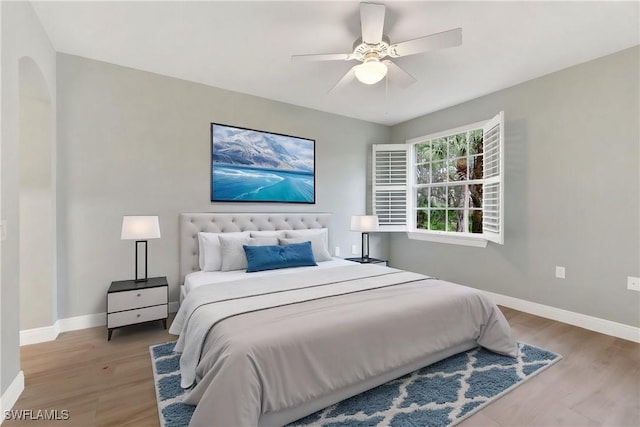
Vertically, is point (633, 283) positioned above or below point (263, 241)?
below

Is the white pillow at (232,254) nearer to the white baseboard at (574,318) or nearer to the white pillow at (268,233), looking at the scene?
the white pillow at (268,233)

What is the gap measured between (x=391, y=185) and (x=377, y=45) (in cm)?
297

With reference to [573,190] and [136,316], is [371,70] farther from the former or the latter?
[136,316]

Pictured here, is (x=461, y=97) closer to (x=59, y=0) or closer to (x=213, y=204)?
(x=213, y=204)

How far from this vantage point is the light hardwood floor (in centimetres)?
177

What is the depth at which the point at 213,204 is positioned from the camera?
12.2ft

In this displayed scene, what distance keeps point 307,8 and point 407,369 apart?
2.74 metres

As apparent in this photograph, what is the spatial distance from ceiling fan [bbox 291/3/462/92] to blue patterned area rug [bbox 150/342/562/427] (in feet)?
7.41

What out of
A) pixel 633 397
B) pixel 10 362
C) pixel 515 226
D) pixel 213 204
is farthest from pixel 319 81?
pixel 633 397

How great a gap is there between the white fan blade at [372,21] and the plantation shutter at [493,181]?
1.98m

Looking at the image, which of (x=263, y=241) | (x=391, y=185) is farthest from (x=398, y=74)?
(x=391, y=185)

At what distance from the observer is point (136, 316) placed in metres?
2.87

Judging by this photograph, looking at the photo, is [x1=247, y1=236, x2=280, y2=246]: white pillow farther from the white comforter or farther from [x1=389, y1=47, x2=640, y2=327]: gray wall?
[x1=389, y1=47, x2=640, y2=327]: gray wall

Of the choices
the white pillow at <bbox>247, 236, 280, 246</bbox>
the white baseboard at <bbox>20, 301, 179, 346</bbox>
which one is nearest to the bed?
the white pillow at <bbox>247, 236, 280, 246</bbox>
